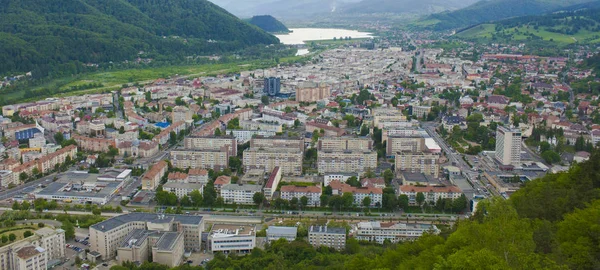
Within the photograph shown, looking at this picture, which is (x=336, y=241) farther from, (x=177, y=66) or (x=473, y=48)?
(x=473, y=48)

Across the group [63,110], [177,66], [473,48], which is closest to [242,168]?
[63,110]

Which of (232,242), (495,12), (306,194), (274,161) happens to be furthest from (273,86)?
(495,12)

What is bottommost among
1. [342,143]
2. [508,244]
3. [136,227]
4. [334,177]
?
[136,227]

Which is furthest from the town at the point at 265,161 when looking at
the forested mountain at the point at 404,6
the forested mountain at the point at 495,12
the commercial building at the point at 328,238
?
the forested mountain at the point at 404,6

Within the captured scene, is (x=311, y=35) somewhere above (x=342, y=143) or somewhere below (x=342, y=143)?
above

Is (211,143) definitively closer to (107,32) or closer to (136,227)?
(136,227)

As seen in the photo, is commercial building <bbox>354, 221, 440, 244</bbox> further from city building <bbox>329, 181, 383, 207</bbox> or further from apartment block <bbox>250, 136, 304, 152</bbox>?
apartment block <bbox>250, 136, 304, 152</bbox>
